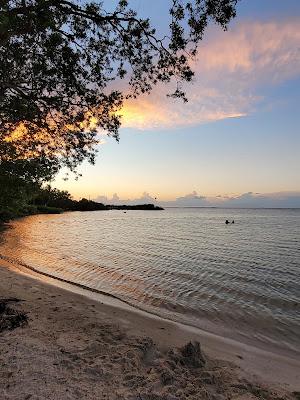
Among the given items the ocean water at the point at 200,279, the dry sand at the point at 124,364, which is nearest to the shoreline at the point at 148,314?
the ocean water at the point at 200,279

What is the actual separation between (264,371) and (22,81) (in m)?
12.5

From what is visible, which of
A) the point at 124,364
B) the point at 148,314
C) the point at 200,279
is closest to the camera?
the point at 124,364

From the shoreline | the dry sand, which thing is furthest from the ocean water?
the dry sand

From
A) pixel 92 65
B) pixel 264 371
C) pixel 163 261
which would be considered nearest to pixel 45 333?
pixel 264 371

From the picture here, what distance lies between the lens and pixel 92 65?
14586mm

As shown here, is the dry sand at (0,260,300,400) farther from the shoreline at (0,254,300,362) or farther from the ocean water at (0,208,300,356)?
the ocean water at (0,208,300,356)

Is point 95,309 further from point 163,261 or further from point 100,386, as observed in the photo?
point 163,261

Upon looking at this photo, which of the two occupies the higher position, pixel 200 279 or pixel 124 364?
pixel 124 364

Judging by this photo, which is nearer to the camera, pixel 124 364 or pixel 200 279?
pixel 124 364

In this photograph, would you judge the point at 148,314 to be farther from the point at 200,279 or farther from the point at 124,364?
the point at 200,279

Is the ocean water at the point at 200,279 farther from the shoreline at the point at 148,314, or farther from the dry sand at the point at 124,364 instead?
the dry sand at the point at 124,364

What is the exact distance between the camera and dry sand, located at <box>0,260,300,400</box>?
7312 millimetres

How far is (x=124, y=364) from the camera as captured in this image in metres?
8.59

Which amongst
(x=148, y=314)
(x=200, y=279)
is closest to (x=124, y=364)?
(x=148, y=314)
